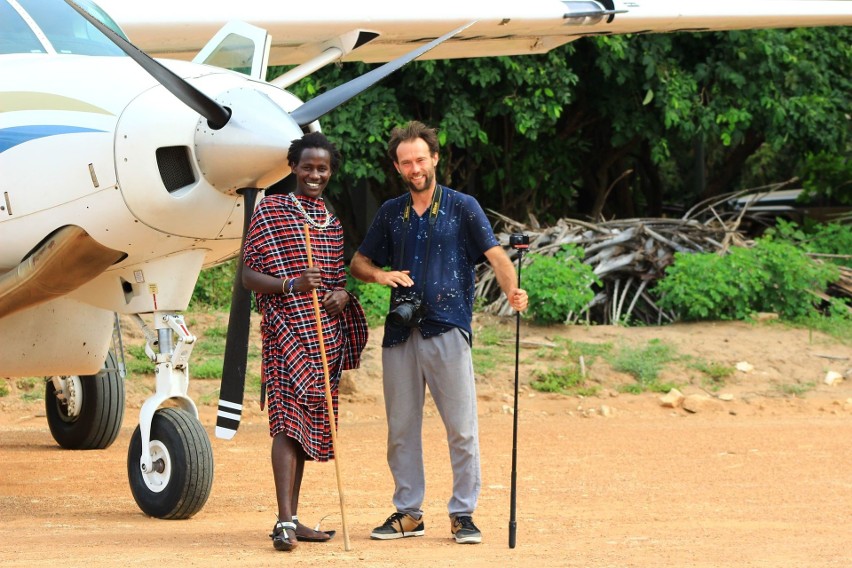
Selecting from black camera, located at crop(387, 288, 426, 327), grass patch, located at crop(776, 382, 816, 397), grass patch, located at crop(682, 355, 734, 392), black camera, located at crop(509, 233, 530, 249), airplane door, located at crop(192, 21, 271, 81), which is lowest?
grass patch, located at crop(776, 382, 816, 397)

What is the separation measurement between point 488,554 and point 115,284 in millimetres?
2781

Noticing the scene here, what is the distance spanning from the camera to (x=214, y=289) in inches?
559

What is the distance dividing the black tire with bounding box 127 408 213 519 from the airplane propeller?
0.42 m

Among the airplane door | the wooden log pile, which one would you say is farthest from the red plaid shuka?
the wooden log pile

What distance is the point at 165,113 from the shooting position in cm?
591

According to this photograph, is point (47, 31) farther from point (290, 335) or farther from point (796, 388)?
point (796, 388)

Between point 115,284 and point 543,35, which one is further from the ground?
point 543,35

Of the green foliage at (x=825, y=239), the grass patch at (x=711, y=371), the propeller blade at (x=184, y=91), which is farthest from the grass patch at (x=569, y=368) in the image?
the propeller blade at (x=184, y=91)

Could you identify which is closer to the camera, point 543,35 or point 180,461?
point 180,461

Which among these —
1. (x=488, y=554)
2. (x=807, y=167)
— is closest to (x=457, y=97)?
(x=807, y=167)

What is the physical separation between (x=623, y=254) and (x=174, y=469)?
8.42m

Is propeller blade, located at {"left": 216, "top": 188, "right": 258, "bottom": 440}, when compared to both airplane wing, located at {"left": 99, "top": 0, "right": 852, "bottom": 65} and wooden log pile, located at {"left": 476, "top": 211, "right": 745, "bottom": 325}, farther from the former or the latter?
wooden log pile, located at {"left": 476, "top": 211, "right": 745, "bottom": 325}

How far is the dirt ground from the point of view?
17.5 ft

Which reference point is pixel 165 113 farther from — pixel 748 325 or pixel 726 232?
pixel 726 232
